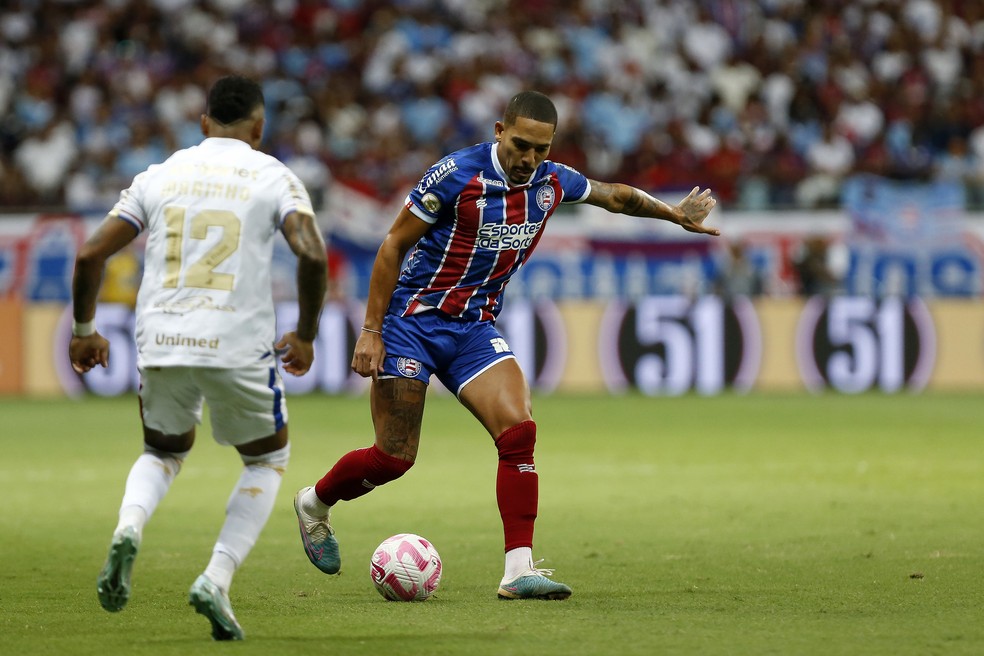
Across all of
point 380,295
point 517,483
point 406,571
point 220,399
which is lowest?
point 406,571

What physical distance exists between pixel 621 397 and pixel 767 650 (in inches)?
540

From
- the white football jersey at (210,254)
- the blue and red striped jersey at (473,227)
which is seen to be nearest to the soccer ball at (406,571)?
the blue and red striped jersey at (473,227)

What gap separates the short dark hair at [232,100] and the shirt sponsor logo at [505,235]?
1.51m

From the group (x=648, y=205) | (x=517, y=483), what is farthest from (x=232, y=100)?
(x=648, y=205)

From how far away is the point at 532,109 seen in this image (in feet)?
21.0

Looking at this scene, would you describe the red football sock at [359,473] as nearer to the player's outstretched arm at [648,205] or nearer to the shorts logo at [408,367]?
the shorts logo at [408,367]

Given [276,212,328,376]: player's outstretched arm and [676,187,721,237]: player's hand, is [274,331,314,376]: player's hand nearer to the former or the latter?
[276,212,328,376]: player's outstretched arm

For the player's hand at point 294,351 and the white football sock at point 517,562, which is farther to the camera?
the white football sock at point 517,562

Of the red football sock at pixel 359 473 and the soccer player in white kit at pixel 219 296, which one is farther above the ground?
the soccer player in white kit at pixel 219 296

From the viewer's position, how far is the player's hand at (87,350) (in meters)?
5.42

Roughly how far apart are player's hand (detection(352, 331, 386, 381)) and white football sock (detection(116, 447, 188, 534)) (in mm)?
1028

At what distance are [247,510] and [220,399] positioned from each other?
1.37 ft

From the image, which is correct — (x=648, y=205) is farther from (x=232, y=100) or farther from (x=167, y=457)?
(x=167, y=457)

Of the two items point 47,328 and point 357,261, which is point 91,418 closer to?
point 47,328
